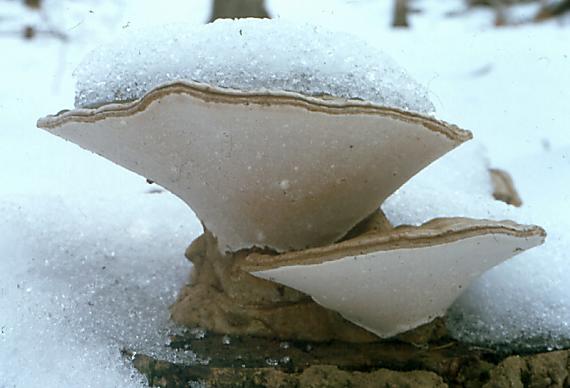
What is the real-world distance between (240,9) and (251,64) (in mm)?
1975

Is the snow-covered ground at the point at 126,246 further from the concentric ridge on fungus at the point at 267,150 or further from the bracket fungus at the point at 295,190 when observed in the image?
the concentric ridge on fungus at the point at 267,150

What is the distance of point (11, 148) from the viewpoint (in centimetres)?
193

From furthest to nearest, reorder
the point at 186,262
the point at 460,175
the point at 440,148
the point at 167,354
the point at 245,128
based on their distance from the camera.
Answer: the point at 460,175, the point at 186,262, the point at 167,354, the point at 440,148, the point at 245,128

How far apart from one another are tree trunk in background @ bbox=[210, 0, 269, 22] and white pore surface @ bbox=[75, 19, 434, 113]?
1.82 m

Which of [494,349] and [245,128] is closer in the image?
[245,128]

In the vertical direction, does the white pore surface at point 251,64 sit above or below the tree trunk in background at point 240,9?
above

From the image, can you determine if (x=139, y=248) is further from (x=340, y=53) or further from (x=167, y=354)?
(x=340, y=53)

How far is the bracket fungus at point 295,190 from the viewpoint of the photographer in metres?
0.80

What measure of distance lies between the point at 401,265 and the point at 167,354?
38 cm

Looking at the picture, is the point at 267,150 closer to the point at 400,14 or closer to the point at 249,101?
the point at 249,101

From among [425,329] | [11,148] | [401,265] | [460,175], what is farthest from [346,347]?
[11,148]

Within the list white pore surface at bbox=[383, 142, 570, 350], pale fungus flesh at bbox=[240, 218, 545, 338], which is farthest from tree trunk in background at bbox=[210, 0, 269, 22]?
pale fungus flesh at bbox=[240, 218, 545, 338]

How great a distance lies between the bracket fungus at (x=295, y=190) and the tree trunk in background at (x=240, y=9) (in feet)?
6.00

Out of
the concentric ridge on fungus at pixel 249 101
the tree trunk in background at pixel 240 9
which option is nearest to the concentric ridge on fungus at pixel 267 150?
the concentric ridge on fungus at pixel 249 101
